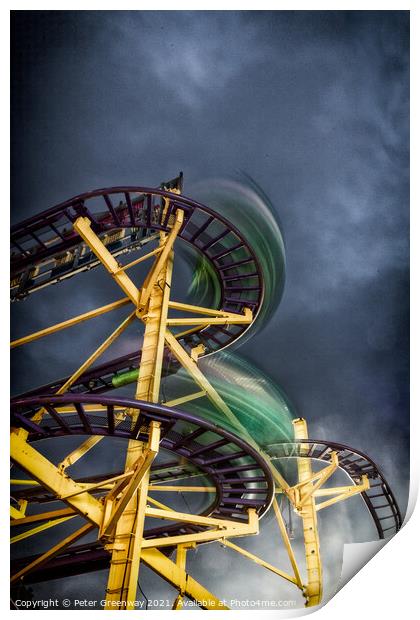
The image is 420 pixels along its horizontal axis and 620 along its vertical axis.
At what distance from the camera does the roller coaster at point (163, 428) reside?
6.97m

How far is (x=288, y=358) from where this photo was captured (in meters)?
8.60

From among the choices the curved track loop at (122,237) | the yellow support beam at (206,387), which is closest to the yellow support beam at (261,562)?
the yellow support beam at (206,387)

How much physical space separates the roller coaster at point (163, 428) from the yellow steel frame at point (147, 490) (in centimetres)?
2

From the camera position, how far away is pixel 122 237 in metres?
9.00

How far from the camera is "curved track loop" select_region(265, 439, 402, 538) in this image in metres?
8.08

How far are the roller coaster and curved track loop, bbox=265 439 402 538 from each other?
21 millimetres

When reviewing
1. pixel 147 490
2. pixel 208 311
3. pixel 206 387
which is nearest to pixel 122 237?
pixel 208 311

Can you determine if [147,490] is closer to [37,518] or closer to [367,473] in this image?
[37,518]

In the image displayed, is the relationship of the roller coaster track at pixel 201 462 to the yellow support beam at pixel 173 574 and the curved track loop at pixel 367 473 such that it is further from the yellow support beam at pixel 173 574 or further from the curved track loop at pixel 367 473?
the yellow support beam at pixel 173 574

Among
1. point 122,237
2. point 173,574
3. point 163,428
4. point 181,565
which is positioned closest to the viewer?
point 163,428

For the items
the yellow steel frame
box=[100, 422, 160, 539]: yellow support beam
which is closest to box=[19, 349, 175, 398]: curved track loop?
the yellow steel frame

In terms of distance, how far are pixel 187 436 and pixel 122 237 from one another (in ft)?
11.0

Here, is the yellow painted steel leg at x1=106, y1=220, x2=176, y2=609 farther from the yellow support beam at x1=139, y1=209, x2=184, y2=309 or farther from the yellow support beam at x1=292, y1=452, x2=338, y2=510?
the yellow support beam at x1=292, y1=452, x2=338, y2=510
